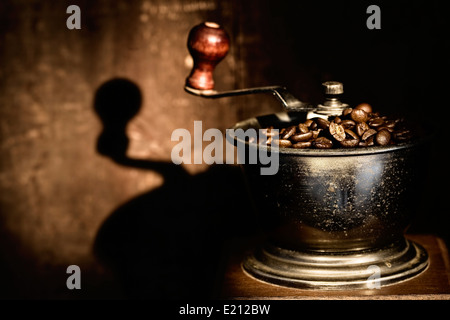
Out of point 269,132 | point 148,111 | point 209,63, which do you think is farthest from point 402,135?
point 148,111

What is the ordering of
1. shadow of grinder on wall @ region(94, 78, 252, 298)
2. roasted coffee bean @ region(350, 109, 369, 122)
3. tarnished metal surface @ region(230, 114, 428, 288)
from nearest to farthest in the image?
tarnished metal surface @ region(230, 114, 428, 288) → roasted coffee bean @ region(350, 109, 369, 122) → shadow of grinder on wall @ region(94, 78, 252, 298)

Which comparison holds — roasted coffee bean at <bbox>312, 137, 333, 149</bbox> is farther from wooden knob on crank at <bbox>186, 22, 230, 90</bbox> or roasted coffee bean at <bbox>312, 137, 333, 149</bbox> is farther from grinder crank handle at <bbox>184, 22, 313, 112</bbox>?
wooden knob on crank at <bbox>186, 22, 230, 90</bbox>

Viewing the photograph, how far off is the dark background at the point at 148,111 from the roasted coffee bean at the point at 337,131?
1.95 ft

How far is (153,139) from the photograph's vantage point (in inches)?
79.2

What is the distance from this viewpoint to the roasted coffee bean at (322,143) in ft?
4.17

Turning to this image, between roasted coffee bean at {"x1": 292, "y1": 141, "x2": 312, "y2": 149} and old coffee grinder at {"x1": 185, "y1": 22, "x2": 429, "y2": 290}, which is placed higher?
roasted coffee bean at {"x1": 292, "y1": 141, "x2": 312, "y2": 149}

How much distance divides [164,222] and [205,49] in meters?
0.80

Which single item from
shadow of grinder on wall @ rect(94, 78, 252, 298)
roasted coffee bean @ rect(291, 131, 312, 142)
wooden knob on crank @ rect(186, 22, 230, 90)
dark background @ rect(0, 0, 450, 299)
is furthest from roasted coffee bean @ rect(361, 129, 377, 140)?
shadow of grinder on wall @ rect(94, 78, 252, 298)

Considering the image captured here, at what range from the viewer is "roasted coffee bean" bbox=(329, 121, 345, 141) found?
128 centimetres

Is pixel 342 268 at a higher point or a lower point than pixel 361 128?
lower

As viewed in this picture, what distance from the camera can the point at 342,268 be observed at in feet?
4.27

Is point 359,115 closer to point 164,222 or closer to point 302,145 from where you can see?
point 302,145

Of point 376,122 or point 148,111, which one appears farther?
point 148,111
